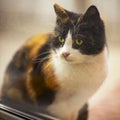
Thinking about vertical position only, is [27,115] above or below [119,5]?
below

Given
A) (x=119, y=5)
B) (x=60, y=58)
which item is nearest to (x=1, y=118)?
(x=60, y=58)

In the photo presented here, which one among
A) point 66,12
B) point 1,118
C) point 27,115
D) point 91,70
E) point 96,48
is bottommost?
point 1,118

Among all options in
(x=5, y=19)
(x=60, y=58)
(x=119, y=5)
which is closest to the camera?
(x=119, y=5)

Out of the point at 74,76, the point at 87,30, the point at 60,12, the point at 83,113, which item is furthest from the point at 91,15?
the point at 83,113

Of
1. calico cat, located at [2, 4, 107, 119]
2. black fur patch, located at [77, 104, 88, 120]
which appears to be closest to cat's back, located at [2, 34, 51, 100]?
calico cat, located at [2, 4, 107, 119]

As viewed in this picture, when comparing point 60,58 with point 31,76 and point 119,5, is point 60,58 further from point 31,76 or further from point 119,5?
point 119,5

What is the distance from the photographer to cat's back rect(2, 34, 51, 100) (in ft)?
4.58

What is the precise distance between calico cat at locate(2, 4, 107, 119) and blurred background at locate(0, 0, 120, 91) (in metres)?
0.03

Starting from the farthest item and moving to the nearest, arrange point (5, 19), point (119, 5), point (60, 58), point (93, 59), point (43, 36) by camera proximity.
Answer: point (5, 19)
point (43, 36)
point (60, 58)
point (93, 59)
point (119, 5)

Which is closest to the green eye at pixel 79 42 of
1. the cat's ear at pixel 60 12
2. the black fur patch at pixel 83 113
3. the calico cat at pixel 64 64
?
the calico cat at pixel 64 64

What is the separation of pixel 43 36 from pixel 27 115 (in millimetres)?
449

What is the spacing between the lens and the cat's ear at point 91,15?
1090 mm

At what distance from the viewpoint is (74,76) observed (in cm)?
122

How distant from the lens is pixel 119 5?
1014 millimetres
